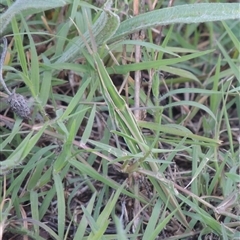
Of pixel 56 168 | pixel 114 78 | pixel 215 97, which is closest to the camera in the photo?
pixel 56 168

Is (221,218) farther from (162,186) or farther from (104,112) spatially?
(104,112)

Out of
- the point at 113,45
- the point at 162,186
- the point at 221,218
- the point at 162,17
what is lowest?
the point at 221,218

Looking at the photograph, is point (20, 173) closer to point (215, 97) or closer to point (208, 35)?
point (215, 97)

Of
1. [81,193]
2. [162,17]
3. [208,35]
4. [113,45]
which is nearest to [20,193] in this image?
[81,193]

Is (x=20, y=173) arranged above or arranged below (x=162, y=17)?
below

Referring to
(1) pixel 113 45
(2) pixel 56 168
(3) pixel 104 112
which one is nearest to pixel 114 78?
(3) pixel 104 112

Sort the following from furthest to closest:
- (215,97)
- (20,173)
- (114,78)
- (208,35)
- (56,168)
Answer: (208,35)
(114,78)
(215,97)
(20,173)
(56,168)

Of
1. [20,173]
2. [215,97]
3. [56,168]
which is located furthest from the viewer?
[215,97]

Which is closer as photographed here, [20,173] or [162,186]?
[162,186]

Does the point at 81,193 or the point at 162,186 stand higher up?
the point at 162,186
